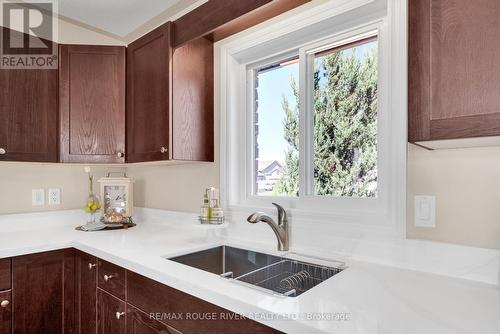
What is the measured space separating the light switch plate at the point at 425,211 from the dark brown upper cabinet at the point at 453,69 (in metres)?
0.39

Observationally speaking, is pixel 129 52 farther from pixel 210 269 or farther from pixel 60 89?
pixel 210 269

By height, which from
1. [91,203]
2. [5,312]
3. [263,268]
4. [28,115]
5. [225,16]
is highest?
[225,16]

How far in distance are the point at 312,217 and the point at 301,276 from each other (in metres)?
0.29

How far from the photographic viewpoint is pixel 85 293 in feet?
5.47

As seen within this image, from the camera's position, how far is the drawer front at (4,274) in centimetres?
154

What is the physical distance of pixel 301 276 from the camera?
130 cm

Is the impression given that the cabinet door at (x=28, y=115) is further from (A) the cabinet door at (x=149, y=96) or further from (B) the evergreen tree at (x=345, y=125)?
(B) the evergreen tree at (x=345, y=125)

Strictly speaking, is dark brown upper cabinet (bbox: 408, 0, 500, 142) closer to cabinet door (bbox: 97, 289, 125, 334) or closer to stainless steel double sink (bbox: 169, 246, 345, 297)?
stainless steel double sink (bbox: 169, 246, 345, 297)

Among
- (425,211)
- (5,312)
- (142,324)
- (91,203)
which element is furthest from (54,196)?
(425,211)

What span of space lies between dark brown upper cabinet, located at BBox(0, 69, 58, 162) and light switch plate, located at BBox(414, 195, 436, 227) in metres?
2.08

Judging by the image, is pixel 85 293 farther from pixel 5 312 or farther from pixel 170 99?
pixel 170 99

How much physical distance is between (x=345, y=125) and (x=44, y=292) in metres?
1.80

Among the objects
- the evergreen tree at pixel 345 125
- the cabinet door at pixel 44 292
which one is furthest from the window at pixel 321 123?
the cabinet door at pixel 44 292

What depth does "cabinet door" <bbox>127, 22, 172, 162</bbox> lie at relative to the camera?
1.77m
